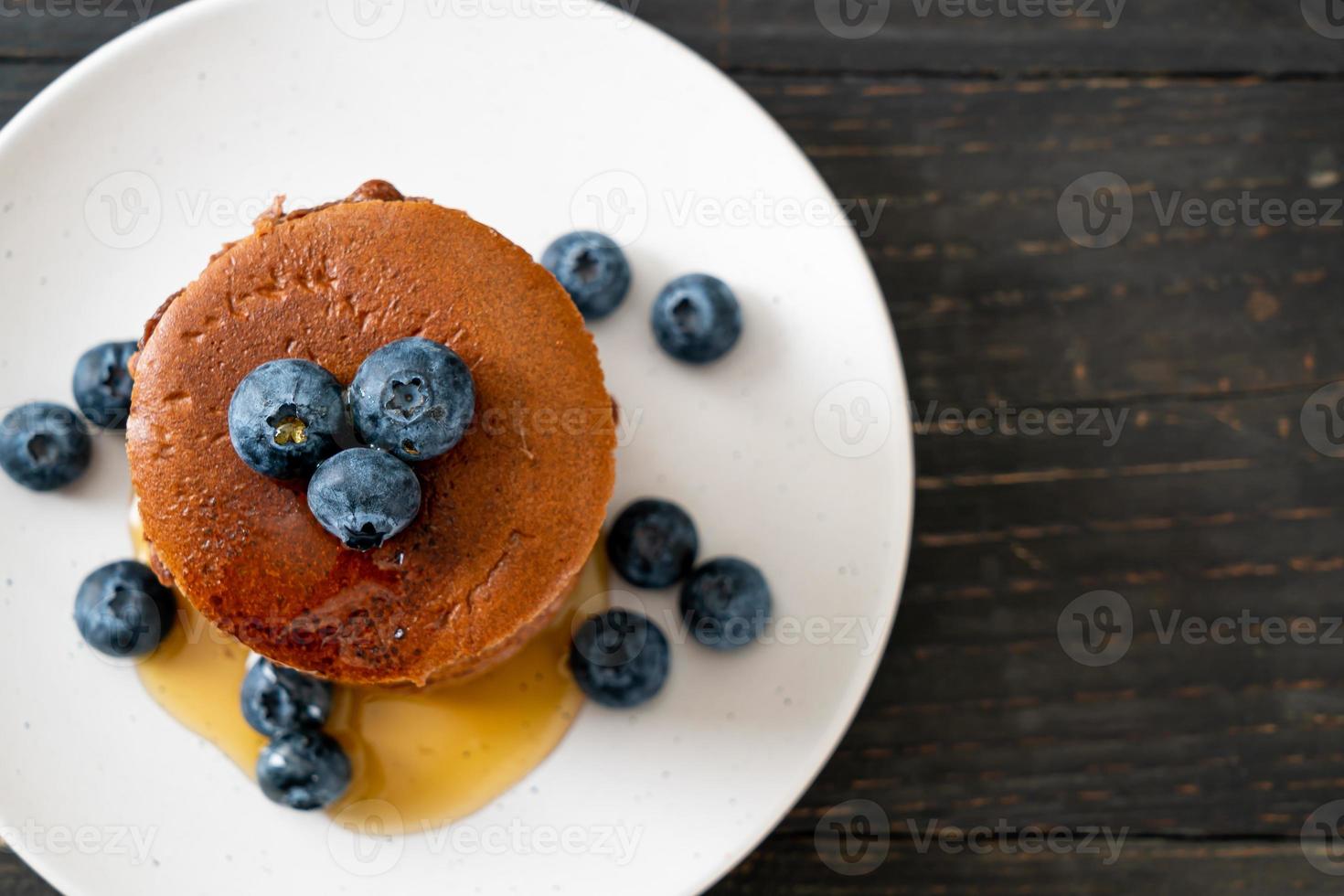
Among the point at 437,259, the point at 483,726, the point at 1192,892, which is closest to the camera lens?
the point at 437,259

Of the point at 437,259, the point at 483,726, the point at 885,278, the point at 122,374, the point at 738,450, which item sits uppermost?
the point at 885,278

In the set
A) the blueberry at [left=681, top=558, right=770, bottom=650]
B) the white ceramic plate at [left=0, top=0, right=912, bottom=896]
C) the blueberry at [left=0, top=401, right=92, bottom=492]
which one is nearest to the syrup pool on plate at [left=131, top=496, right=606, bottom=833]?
the white ceramic plate at [left=0, top=0, right=912, bottom=896]

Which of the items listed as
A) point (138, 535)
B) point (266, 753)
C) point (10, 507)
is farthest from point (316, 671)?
point (10, 507)

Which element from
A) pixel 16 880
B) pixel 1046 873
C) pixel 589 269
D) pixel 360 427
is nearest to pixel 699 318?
pixel 589 269

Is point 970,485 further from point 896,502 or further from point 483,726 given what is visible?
point 483,726

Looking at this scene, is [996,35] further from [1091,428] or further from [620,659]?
[620,659]

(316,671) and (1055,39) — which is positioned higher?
(1055,39)
